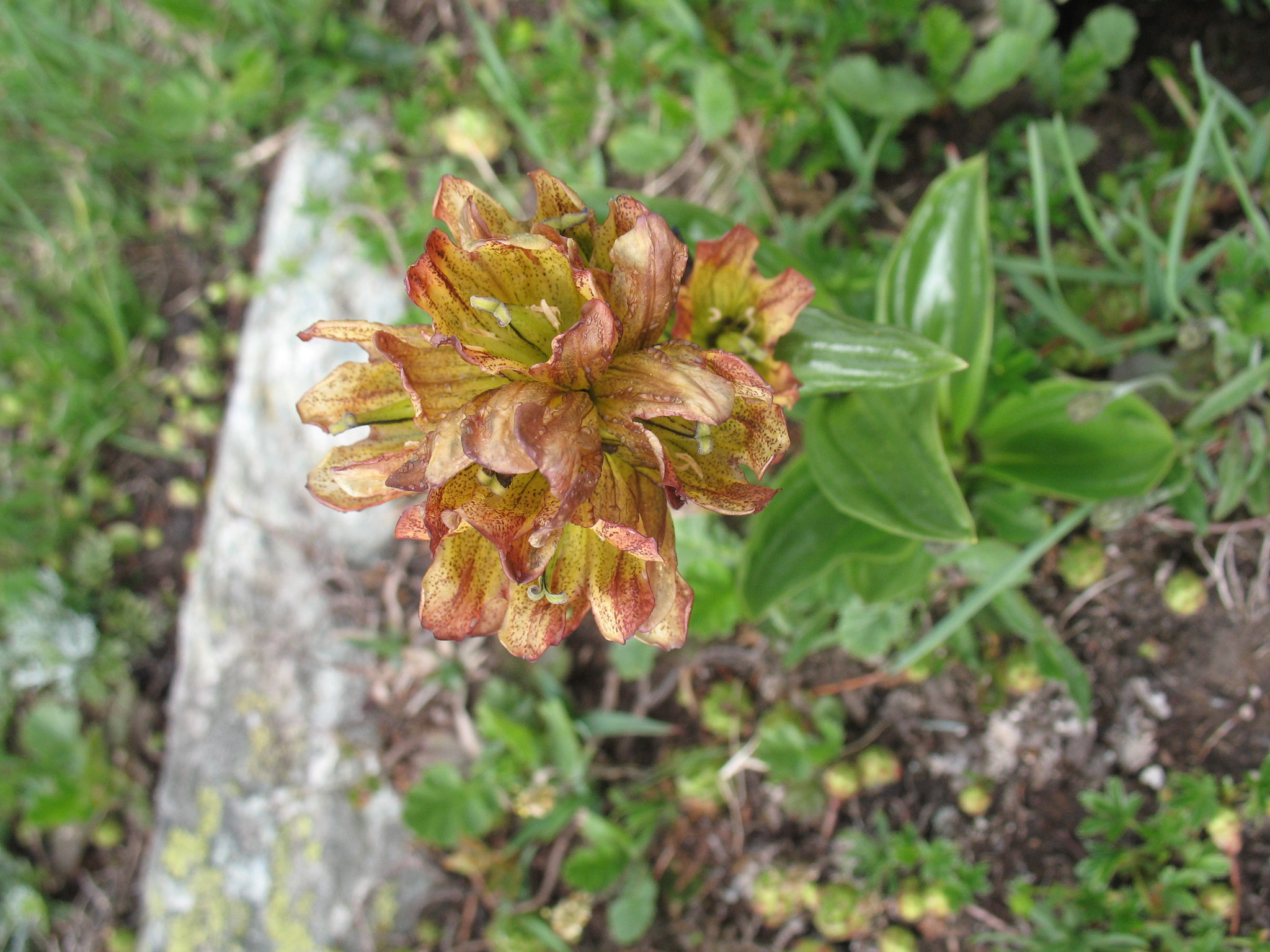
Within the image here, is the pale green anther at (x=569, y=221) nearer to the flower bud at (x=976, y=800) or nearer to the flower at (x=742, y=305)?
the flower at (x=742, y=305)

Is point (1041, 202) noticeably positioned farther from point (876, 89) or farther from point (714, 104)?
point (714, 104)

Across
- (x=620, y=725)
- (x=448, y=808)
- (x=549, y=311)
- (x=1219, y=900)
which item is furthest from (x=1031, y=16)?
(x=448, y=808)

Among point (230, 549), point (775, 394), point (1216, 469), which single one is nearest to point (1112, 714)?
point (1216, 469)

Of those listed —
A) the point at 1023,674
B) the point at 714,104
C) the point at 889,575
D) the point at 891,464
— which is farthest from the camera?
the point at 714,104

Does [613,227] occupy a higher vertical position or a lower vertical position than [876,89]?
higher

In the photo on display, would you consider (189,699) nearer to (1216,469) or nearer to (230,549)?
(230,549)

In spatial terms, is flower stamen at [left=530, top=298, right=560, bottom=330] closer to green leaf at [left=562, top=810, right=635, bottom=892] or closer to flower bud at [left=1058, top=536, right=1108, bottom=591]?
flower bud at [left=1058, top=536, right=1108, bottom=591]
